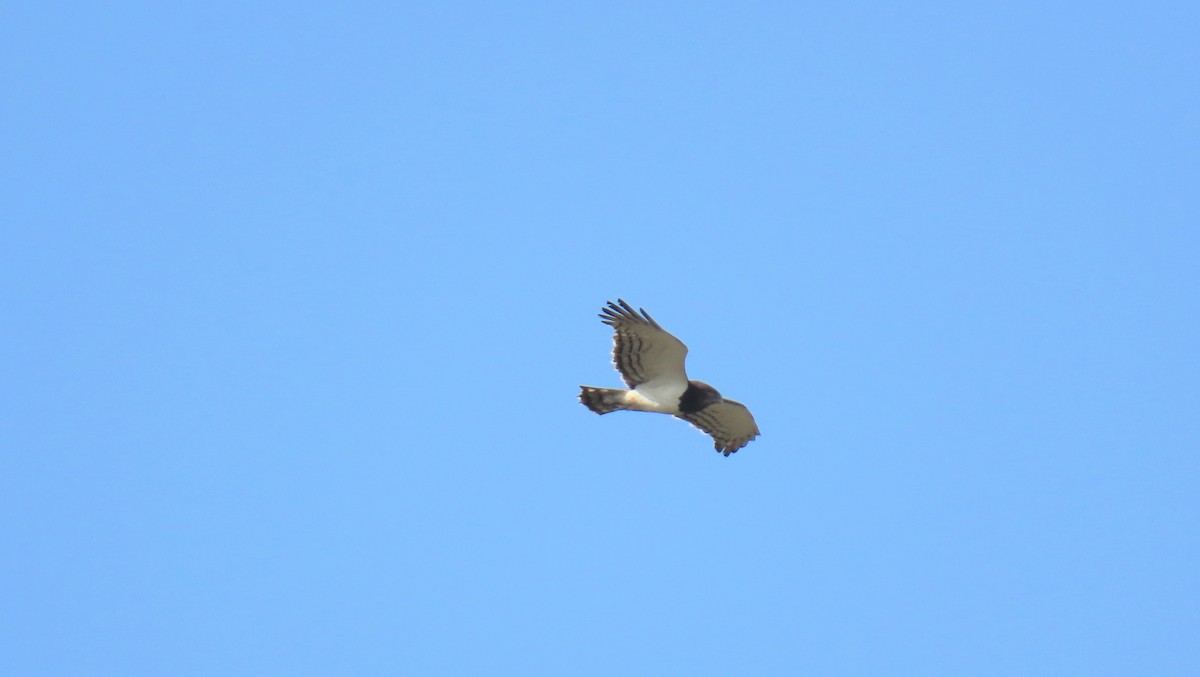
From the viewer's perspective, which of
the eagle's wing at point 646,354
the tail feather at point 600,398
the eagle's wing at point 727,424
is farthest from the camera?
the eagle's wing at point 727,424

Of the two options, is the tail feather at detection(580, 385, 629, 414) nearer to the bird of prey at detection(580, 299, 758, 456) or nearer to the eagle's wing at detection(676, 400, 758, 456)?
the bird of prey at detection(580, 299, 758, 456)

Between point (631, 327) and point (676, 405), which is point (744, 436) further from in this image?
point (631, 327)

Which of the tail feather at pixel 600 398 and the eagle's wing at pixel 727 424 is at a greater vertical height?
the eagle's wing at pixel 727 424

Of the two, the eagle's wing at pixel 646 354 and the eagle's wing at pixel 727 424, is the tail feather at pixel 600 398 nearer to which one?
the eagle's wing at pixel 646 354

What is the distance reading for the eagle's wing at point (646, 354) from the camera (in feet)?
56.0

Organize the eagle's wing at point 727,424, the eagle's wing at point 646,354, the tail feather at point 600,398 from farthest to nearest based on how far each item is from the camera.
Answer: the eagle's wing at point 727,424 < the tail feather at point 600,398 < the eagle's wing at point 646,354

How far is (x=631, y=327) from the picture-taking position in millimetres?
17188

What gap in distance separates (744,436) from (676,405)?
1.52m

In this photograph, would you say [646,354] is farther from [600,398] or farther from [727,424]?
[727,424]

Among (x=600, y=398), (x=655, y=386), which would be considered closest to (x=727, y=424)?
(x=655, y=386)

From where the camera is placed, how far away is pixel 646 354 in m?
17.5

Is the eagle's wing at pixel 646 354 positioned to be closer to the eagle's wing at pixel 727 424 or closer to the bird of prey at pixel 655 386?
the bird of prey at pixel 655 386

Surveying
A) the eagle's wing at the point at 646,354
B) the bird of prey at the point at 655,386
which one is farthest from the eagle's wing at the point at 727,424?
the eagle's wing at the point at 646,354

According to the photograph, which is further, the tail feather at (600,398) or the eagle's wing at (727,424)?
the eagle's wing at (727,424)
